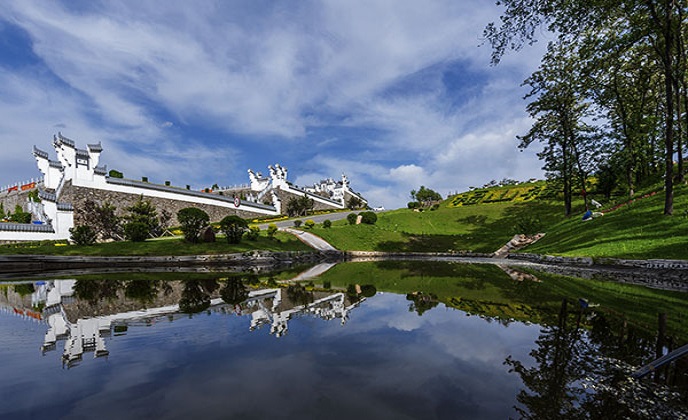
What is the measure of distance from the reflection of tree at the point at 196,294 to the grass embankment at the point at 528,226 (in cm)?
1931

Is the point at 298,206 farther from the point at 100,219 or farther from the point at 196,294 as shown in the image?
the point at 196,294

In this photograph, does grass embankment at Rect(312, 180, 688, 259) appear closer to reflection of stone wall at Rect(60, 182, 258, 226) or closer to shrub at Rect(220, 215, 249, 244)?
shrub at Rect(220, 215, 249, 244)

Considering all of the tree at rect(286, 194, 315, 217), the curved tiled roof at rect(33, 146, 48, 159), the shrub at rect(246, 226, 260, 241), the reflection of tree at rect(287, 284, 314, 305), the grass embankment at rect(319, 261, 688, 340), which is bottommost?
the grass embankment at rect(319, 261, 688, 340)

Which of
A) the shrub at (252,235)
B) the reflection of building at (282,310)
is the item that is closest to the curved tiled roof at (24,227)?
the shrub at (252,235)

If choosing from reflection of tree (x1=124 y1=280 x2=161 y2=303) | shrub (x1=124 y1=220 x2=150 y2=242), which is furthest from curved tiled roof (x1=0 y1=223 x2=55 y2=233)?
reflection of tree (x1=124 y1=280 x2=161 y2=303)

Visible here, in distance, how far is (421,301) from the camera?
10.3 meters

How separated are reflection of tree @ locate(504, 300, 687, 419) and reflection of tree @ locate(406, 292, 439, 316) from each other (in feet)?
11.2

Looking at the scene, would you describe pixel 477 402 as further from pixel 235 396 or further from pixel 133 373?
pixel 133 373

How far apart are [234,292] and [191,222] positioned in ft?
55.0

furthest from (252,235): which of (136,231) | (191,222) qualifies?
(136,231)

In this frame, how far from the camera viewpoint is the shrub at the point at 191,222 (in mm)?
26016

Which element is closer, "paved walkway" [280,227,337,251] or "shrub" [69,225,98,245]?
"shrub" [69,225,98,245]

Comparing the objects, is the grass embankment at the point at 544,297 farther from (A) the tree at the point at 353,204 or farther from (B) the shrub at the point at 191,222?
(A) the tree at the point at 353,204

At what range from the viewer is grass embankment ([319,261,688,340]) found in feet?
25.3
